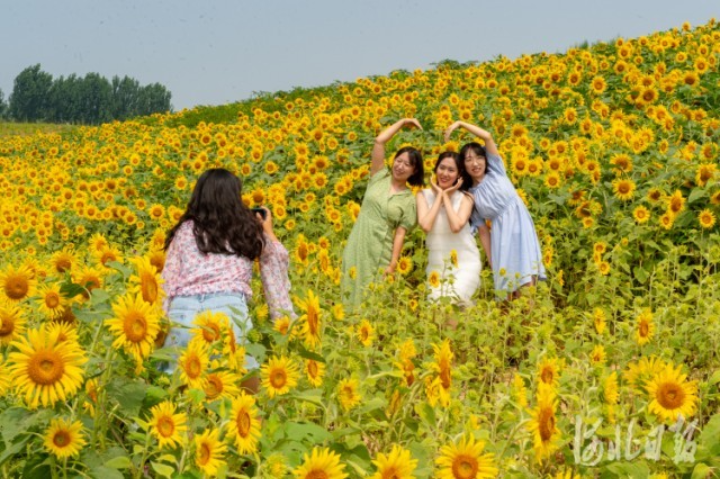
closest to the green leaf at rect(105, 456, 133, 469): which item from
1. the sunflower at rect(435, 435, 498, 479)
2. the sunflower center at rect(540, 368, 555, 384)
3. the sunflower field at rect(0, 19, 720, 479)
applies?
the sunflower field at rect(0, 19, 720, 479)

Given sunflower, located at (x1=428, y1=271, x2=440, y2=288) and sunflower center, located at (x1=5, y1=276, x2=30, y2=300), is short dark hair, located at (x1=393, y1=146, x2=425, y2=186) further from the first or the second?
sunflower center, located at (x1=5, y1=276, x2=30, y2=300)

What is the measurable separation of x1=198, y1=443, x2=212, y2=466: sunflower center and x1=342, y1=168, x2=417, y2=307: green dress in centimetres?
417

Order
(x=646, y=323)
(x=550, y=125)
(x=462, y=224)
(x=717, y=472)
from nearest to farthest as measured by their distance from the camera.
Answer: (x=717, y=472)
(x=646, y=323)
(x=462, y=224)
(x=550, y=125)

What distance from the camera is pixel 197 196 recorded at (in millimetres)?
4051

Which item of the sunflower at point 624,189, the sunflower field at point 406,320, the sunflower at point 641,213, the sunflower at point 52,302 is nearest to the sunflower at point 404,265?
the sunflower field at point 406,320

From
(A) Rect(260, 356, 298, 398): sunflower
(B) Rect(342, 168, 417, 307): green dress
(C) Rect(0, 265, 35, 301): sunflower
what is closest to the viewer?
(A) Rect(260, 356, 298, 398): sunflower

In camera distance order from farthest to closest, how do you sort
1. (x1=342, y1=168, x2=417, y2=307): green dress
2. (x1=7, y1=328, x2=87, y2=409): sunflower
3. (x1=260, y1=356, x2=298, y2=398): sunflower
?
(x1=342, y1=168, x2=417, y2=307): green dress → (x1=260, y1=356, x2=298, y2=398): sunflower → (x1=7, y1=328, x2=87, y2=409): sunflower

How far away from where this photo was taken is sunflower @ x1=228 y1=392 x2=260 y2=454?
1973mm

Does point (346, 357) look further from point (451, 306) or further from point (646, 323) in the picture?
point (451, 306)

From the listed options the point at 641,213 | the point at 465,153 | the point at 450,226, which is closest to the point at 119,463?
the point at 450,226

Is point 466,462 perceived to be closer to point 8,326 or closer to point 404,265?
point 8,326

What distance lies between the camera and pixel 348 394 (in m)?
2.37

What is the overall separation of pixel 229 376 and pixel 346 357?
0.79 m

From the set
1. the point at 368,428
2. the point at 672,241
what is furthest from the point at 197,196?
the point at 672,241
